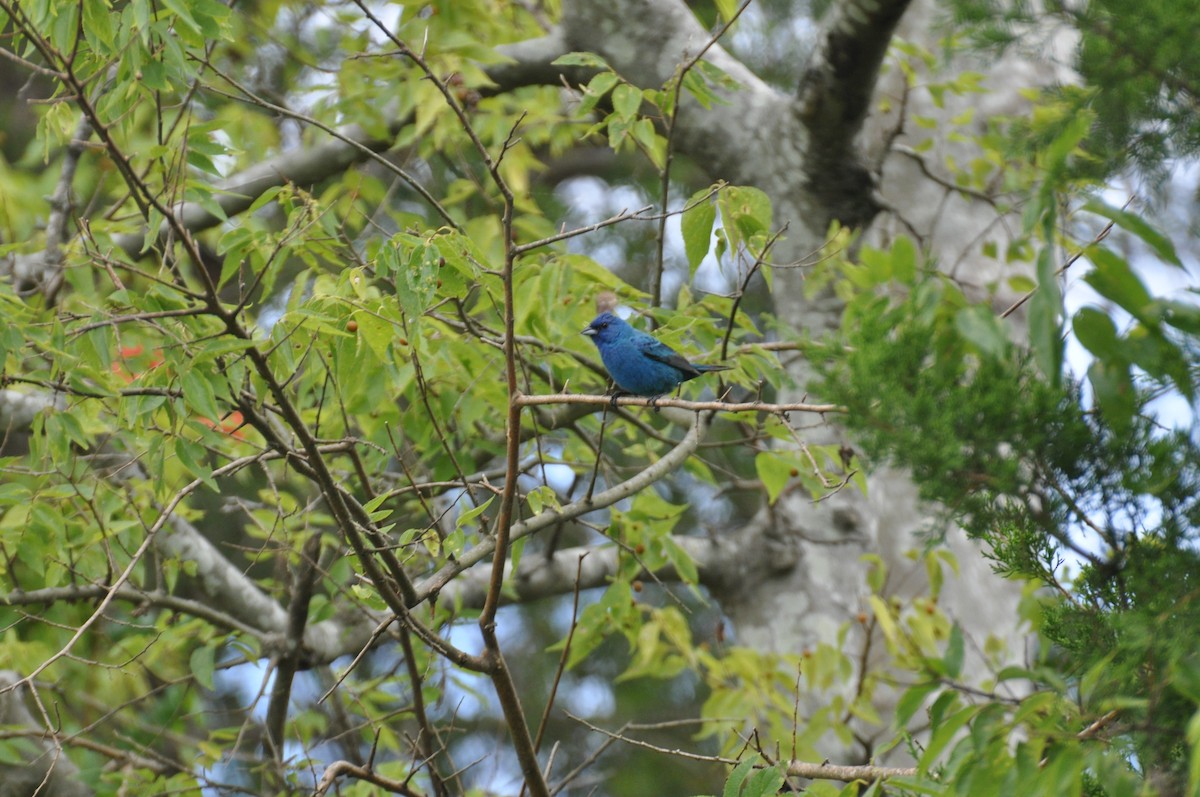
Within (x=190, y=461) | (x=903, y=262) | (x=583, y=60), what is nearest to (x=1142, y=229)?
(x=903, y=262)

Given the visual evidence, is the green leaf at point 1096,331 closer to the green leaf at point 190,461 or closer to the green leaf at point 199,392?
the green leaf at point 199,392

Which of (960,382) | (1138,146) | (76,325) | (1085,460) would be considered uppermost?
(76,325)

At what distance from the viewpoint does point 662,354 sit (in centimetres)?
463

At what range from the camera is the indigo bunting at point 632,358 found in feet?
15.4

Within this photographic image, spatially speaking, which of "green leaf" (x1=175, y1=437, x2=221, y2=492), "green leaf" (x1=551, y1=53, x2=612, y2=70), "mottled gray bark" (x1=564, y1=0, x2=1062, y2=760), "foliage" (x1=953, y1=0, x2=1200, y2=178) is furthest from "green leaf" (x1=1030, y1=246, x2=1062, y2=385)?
"mottled gray bark" (x1=564, y1=0, x2=1062, y2=760)

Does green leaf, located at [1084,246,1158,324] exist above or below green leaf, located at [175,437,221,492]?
below

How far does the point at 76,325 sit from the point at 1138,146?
303 centimetres

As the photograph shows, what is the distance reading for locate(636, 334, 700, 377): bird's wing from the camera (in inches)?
173

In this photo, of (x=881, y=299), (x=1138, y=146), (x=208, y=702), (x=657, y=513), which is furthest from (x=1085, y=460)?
(x=208, y=702)

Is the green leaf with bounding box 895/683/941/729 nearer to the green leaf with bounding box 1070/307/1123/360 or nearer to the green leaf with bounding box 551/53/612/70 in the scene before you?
the green leaf with bounding box 1070/307/1123/360

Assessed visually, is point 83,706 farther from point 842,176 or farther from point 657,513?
point 842,176

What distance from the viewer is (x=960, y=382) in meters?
1.75

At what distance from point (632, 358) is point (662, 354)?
16cm

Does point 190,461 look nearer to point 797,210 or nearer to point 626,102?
point 626,102
